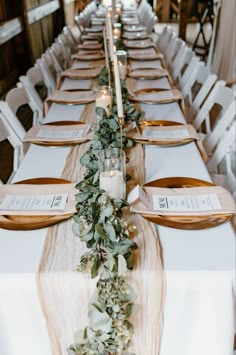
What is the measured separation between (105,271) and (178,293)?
207 millimetres

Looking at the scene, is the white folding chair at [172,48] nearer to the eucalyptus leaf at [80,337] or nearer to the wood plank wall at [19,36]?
the wood plank wall at [19,36]

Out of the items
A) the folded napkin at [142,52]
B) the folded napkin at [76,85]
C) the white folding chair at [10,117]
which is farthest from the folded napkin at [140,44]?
the white folding chair at [10,117]

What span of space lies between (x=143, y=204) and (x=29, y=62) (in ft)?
13.5

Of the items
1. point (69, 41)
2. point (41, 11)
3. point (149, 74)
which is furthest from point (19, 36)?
point (149, 74)

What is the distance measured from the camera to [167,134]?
166cm

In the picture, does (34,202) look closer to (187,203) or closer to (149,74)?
(187,203)

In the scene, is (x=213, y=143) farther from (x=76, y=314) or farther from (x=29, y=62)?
(x=29, y=62)

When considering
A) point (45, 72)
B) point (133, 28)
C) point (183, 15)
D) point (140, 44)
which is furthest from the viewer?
point (183, 15)

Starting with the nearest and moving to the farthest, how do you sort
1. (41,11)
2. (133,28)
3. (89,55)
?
1. (89,55)
2. (133,28)
3. (41,11)

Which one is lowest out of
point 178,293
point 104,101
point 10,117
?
point 178,293

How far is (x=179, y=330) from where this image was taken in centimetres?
98

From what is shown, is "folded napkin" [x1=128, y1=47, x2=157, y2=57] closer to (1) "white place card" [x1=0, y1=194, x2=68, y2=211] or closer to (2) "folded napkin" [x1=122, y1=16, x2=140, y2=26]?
(2) "folded napkin" [x1=122, y1=16, x2=140, y2=26]

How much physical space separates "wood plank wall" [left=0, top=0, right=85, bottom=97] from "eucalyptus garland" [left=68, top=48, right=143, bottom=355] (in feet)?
10.5

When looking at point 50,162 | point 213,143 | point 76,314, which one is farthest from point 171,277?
point 213,143
